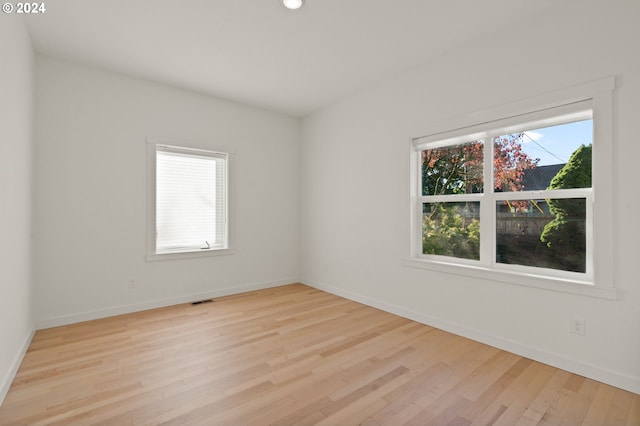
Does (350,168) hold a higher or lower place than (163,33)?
lower

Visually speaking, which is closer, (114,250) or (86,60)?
(86,60)

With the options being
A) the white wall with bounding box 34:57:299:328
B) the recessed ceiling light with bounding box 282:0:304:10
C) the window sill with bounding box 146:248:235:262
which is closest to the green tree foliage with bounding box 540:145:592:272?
the recessed ceiling light with bounding box 282:0:304:10

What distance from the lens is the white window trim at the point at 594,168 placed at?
2277 mm

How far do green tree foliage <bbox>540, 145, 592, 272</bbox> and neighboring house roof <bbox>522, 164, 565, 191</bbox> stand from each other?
0.12 ft

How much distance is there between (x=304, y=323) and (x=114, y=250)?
8.05ft

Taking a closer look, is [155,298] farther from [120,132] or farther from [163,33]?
[163,33]

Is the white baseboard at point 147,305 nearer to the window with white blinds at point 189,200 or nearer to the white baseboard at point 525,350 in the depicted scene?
the window with white blinds at point 189,200

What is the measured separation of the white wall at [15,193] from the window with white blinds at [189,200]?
1332mm

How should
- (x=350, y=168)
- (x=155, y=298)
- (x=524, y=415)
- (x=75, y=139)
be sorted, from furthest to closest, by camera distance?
(x=350, y=168), (x=155, y=298), (x=75, y=139), (x=524, y=415)

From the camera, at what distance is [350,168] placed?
451 centimetres

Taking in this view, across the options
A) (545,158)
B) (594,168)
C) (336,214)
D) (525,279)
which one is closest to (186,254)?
(336,214)

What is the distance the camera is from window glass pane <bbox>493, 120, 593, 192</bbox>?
2.55m

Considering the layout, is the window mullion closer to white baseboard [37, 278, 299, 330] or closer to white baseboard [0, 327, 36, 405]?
white baseboard [37, 278, 299, 330]

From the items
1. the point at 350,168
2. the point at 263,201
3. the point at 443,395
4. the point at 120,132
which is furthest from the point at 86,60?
the point at 443,395
